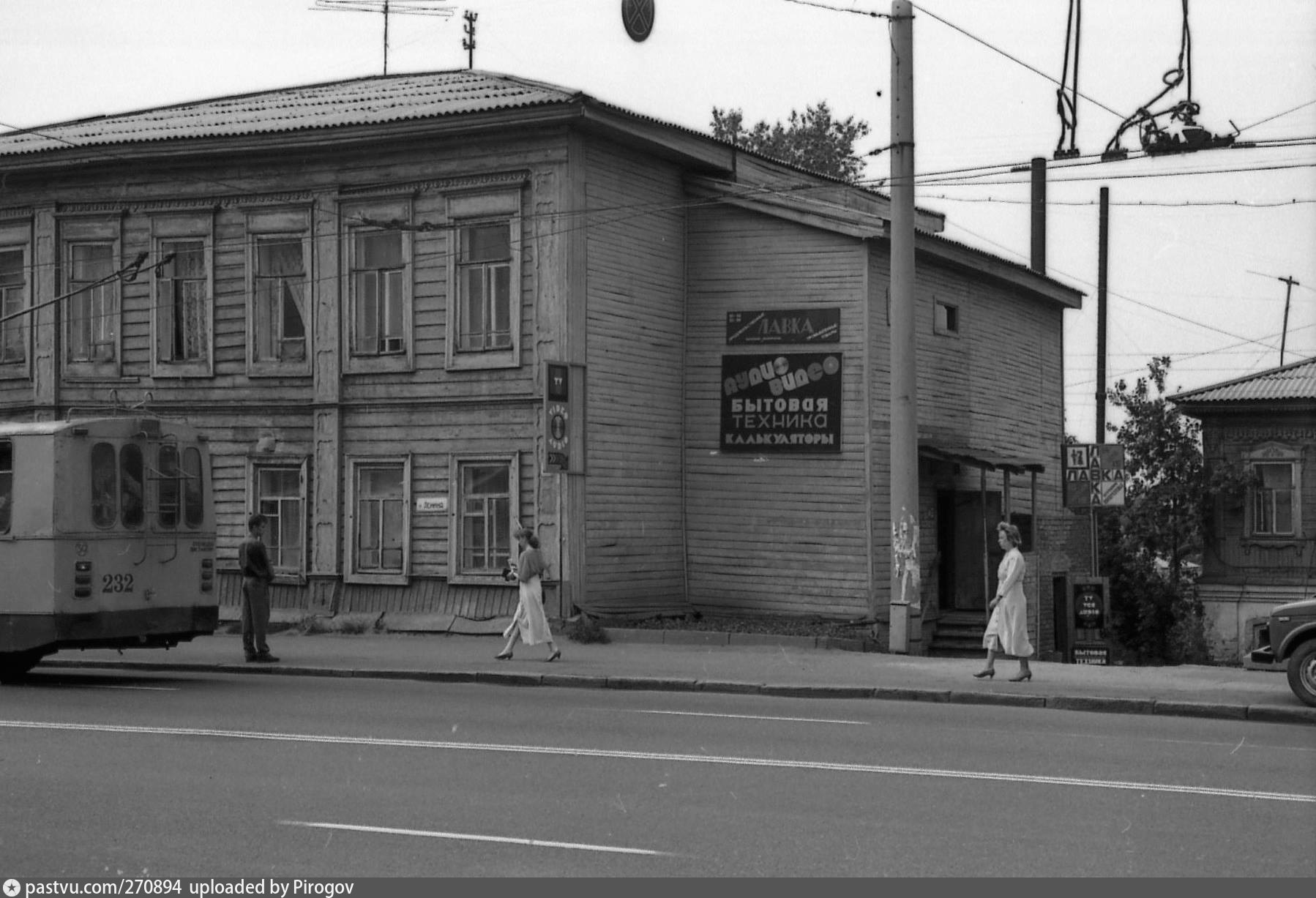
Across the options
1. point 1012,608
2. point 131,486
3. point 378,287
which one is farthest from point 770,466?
point 131,486

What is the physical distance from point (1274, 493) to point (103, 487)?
28.9m

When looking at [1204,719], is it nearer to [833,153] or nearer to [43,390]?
[43,390]

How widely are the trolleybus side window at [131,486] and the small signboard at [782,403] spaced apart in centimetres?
1027

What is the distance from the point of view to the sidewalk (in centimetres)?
1577

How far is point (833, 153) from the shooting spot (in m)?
49.8

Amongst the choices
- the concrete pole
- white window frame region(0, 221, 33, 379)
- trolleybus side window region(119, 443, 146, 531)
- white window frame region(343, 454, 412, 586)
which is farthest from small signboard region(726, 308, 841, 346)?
white window frame region(0, 221, 33, 379)

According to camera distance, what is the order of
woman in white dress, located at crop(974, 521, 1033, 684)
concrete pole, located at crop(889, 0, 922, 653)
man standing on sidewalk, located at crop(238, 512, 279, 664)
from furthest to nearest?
1. concrete pole, located at crop(889, 0, 922, 653)
2. man standing on sidewalk, located at crop(238, 512, 279, 664)
3. woman in white dress, located at crop(974, 521, 1033, 684)

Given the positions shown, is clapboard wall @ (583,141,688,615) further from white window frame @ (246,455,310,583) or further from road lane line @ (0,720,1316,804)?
road lane line @ (0,720,1316,804)

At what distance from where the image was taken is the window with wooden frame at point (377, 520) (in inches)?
993

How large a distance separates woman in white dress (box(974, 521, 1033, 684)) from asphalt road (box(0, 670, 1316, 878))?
2016 millimetres

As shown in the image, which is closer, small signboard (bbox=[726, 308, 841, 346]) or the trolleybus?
the trolleybus

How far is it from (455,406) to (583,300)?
9.01 feet

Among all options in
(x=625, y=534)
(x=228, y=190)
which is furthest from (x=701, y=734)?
(x=228, y=190)

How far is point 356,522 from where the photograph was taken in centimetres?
2558
